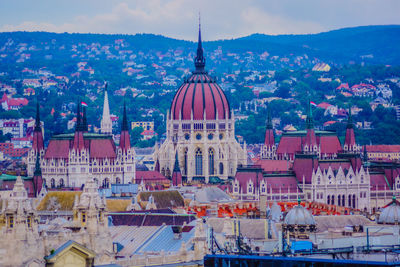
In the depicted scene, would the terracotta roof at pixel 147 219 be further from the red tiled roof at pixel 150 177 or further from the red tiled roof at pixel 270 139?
the red tiled roof at pixel 270 139

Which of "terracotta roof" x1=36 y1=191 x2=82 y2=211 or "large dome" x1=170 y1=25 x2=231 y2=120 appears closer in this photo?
"terracotta roof" x1=36 y1=191 x2=82 y2=211

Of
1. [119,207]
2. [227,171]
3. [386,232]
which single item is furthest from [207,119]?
[386,232]

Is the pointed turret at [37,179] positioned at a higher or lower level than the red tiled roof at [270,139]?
lower

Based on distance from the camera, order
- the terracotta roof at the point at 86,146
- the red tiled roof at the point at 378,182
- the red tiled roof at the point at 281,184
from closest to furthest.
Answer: the red tiled roof at the point at 281,184 → the red tiled roof at the point at 378,182 → the terracotta roof at the point at 86,146

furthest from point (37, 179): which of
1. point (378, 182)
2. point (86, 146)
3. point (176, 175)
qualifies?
point (378, 182)

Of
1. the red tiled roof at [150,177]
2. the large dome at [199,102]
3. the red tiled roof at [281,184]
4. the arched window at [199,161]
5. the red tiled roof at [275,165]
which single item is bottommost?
the red tiled roof at [281,184]

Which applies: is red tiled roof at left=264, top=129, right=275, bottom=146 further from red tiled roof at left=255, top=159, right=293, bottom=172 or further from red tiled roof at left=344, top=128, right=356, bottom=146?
red tiled roof at left=255, top=159, right=293, bottom=172

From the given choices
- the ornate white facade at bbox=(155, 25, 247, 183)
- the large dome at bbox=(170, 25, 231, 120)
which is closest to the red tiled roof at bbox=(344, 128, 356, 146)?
the ornate white facade at bbox=(155, 25, 247, 183)

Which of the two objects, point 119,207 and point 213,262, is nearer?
point 213,262

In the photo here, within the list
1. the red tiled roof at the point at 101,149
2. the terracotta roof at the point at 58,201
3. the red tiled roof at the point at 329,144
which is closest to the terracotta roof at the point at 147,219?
the terracotta roof at the point at 58,201

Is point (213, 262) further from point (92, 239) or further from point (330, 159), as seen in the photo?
point (330, 159)

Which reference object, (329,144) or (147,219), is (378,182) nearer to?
(329,144)
